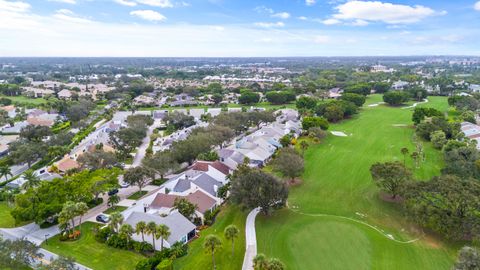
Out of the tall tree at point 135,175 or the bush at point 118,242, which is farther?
the tall tree at point 135,175

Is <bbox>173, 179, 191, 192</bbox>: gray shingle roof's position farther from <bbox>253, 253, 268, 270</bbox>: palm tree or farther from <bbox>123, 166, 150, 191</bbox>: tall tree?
<bbox>253, 253, 268, 270</bbox>: palm tree

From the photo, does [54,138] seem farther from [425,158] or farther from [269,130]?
[425,158]

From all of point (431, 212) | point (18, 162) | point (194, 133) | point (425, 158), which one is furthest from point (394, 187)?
point (18, 162)

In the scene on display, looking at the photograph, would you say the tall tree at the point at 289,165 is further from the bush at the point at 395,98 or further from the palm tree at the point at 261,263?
the bush at the point at 395,98

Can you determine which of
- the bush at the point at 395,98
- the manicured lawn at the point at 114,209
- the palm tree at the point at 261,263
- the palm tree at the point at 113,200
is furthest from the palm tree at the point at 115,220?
the bush at the point at 395,98

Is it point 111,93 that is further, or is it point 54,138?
Answer: point 111,93

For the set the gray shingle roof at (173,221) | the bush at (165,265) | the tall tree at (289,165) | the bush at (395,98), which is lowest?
the bush at (165,265)

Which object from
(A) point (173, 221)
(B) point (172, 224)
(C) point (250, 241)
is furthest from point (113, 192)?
(C) point (250, 241)
